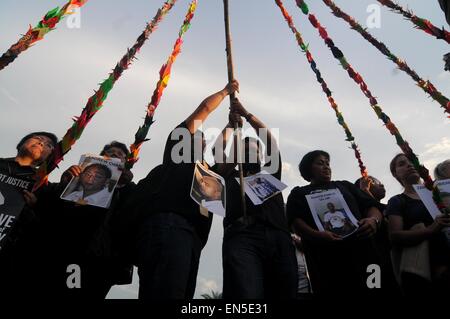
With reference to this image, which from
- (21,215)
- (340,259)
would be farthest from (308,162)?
(21,215)

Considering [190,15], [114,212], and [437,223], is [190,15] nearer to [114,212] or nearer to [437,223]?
[114,212]

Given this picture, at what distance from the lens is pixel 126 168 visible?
423 centimetres

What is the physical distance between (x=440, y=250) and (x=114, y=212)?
346cm

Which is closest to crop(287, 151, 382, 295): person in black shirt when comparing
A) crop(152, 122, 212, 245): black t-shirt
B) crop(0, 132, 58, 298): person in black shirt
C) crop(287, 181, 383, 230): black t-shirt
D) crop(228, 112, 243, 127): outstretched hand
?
crop(287, 181, 383, 230): black t-shirt

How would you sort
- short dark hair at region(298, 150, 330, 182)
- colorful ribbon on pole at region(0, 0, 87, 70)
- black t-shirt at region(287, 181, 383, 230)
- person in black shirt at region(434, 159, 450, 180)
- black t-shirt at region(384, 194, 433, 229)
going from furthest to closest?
short dark hair at region(298, 150, 330, 182)
person in black shirt at region(434, 159, 450, 180)
black t-shirt at region(287, 181, 383, 230)
black t-shirt at region(384, 194, 433, 229)
colorful ribbon on pole at region(0, 0, 87, 70)

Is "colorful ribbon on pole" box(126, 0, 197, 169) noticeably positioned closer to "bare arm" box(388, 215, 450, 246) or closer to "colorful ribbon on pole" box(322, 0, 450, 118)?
"colorful ribbon on pole" box(322, 0, 450, 118)

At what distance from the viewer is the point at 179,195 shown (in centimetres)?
321

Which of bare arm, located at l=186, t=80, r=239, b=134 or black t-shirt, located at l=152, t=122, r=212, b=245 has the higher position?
bare arm, located at l=186, t=80, r=239, b=134

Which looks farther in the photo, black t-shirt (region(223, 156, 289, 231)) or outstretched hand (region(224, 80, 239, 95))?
outstretched hand (region(224, 80, 239, 95))

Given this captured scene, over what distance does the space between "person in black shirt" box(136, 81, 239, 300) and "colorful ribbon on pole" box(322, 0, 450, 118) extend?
267 cm

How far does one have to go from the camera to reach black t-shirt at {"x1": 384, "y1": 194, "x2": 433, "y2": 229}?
397 cm

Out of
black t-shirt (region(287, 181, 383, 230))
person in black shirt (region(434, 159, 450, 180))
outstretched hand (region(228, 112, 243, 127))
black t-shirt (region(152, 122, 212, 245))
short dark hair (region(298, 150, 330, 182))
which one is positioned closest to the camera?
black t-shirt (region(152, 122, 212, 245))

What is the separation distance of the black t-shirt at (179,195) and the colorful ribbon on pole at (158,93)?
74 centimetres

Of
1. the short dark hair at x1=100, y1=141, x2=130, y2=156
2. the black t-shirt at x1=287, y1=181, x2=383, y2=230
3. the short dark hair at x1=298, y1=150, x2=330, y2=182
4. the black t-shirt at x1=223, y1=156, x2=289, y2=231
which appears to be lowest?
the black t-shirt at x1=223, y1=156, x2=289, y2=231
